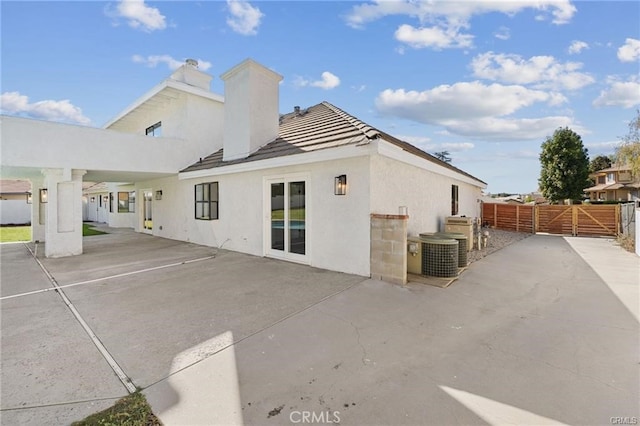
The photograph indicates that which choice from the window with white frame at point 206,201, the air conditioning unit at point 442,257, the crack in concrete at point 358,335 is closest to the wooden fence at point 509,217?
the air conditioning unit at point 442,257

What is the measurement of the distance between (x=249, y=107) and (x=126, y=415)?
9036 millimetres

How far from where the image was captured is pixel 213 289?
555 centimetres

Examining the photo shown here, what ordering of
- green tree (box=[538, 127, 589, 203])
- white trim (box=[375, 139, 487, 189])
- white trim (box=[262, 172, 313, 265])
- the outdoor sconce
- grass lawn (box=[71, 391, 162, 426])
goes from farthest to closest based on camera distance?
green tree (box=[538, 127, 589, 203])
white trim (box=[262, 172, 313, 265])
the outdoor sconce
white trim (box=[375, 139, 487, 189])
grass lawn (box=[71, 391, 162, 426])

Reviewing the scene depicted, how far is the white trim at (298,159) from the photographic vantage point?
20.0 ft

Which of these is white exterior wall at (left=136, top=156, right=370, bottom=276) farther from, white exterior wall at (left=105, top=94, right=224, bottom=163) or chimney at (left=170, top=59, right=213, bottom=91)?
chimney at (left=170, top=59, right=213, bottom=91)

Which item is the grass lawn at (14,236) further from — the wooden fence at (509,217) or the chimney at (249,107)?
the wooden fence at (509,217)

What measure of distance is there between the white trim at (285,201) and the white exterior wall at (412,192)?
1.91 meters

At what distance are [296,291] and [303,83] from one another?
11.6 metres

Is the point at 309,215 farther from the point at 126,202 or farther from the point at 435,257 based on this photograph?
the point at 126,202

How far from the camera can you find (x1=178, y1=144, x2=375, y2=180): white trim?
20.0 ft

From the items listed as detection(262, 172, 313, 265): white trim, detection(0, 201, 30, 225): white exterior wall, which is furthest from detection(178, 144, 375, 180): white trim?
detection(0, 201, 30, 225): white exterior wall

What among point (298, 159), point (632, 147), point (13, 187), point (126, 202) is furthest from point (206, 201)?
point (13, 187)

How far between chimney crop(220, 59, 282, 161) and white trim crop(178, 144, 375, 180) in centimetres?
67

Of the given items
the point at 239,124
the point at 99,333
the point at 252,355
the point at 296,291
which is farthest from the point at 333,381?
the point at 239,124
